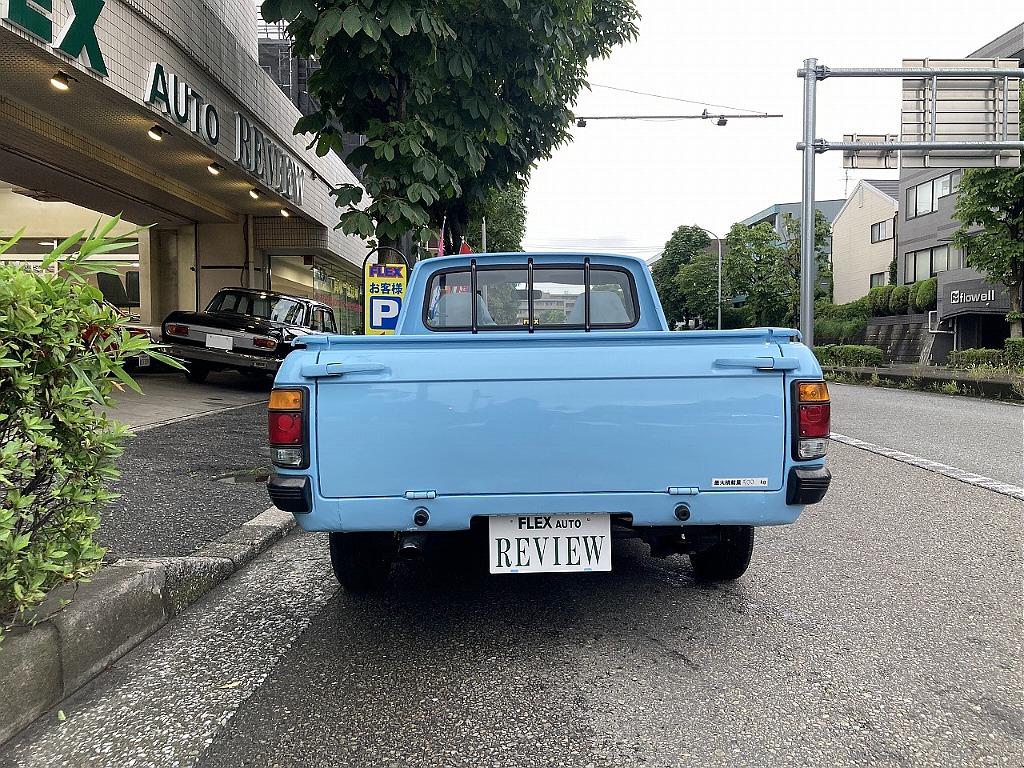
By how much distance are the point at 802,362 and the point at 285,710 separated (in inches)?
88.3

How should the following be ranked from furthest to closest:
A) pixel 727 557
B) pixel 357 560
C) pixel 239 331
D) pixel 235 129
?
pixel 239 331 → pixel 235 129 → pixel 727 557 → pixel 357 560

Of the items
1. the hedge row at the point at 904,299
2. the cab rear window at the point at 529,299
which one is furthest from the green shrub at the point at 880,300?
the cab rear window at the point at 529,299

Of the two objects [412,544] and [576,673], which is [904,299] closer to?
[576,673]

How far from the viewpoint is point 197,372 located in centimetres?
1365

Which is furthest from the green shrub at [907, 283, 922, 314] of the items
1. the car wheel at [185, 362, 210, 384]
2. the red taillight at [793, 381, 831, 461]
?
the red taillight at [793, 381, 831, 461]

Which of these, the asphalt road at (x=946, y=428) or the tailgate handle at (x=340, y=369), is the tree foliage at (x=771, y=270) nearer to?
the asphalt road at (x=946, y=428)

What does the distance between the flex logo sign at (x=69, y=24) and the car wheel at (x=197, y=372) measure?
6.37 m

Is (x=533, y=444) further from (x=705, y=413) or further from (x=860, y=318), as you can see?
(x=860, y=318)

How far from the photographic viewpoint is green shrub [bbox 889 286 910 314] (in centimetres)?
3509

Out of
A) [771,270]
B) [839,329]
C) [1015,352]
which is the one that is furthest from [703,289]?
[1015,352]

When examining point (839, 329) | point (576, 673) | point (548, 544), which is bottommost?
point (576, 673)

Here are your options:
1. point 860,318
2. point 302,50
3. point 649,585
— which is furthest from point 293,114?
point 860,318

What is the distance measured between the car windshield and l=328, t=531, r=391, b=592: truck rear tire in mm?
9991

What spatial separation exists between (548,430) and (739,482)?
0.76 m
